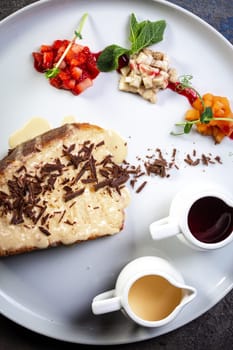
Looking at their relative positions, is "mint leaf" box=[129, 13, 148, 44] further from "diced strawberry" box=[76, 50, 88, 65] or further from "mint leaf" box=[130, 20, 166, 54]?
"diced strawberry" box=[76, 50, 88, 65]

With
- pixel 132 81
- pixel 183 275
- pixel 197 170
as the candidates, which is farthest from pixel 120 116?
pixel 183 275

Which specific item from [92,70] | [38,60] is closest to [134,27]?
[92,70]

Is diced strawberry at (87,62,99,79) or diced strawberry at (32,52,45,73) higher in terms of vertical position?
diced strawberry at (32,52,45,73)

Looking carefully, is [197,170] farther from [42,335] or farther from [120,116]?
[42,335]

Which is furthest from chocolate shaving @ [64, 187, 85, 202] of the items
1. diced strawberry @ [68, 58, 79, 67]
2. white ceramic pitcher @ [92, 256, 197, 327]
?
diced strawberry @ [68, 58, 79, 67]

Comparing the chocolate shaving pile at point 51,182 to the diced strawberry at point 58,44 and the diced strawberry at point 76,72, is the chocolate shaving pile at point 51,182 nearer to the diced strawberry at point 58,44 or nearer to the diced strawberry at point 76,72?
the diced strawberry at point 76,72

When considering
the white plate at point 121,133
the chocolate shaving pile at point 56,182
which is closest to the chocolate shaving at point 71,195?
the chocolate shaving pile at point 56,182

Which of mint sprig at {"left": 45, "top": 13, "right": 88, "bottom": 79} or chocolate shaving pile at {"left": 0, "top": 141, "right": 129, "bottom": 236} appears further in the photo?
mint sprig at {"left": 45, "top": 13, "right": 88, "bottom": 79}
